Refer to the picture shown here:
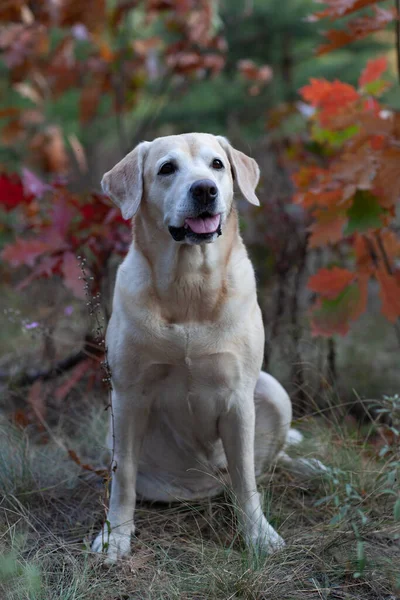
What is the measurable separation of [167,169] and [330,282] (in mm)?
1226

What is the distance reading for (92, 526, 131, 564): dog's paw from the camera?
8.02 ft

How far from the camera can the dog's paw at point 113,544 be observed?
2443 mm

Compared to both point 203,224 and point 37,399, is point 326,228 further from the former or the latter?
point 37,399

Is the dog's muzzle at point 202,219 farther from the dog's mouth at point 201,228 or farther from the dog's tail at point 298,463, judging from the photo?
the dog's tail at point 298,463

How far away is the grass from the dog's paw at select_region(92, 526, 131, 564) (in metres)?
0.04

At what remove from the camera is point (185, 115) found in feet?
35.0

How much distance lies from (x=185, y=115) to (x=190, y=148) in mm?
8426

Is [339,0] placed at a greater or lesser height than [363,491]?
greater

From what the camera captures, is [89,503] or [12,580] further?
[89,503]

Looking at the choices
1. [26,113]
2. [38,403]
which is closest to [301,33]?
[26,113]

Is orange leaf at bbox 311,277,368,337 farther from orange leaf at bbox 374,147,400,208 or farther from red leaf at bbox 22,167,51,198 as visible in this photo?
red leaf at bbox 22,167,51,198

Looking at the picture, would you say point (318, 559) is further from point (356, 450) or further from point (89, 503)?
point (89, 503)

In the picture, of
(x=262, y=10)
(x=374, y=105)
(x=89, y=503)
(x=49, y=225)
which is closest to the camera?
(x=89, y=503)

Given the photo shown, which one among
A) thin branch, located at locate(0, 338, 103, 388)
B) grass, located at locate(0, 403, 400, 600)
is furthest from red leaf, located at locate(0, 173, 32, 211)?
grass, located at locate(0, 403, 400, 600)
